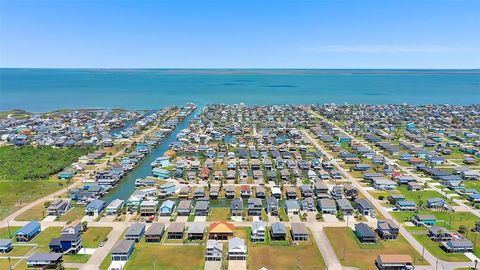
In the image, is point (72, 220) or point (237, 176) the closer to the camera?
point (72, 220)

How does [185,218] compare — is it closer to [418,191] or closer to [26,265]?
[26,265]

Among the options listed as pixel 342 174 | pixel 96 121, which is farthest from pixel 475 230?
pixel 96 121

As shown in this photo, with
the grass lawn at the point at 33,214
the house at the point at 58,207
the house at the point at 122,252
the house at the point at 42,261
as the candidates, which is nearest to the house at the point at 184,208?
the house at the point at 122,252

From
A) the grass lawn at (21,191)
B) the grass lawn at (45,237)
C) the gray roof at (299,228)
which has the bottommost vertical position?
the grass lawn at (45,237)

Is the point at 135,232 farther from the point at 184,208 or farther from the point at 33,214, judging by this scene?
the point at 33,214

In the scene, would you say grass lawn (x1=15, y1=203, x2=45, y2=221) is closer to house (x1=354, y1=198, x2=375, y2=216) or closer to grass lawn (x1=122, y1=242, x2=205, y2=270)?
grass lawn (x1=122, y1=242, x2=205, y2=270)

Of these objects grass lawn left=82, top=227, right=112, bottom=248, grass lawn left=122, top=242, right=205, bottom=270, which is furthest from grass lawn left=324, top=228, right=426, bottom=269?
grass lawn left=82, top=227, right=112, bottom=248

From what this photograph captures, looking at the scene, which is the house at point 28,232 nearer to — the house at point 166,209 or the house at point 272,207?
the house at point 166,209

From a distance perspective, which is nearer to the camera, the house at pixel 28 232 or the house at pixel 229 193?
the house at pixel 28 232
